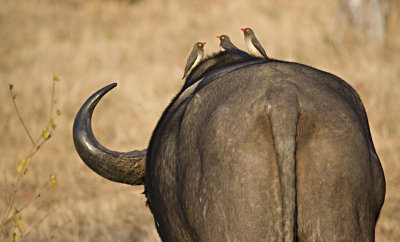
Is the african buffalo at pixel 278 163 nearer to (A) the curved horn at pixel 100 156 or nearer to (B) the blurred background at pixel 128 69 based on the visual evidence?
(A) the curved horn at pixel 100 156

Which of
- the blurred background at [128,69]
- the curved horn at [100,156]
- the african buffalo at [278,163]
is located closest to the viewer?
the african buffalo at [278,163]

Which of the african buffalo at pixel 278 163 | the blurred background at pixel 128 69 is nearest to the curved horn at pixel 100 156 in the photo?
the african buffalo at pixel 278 163

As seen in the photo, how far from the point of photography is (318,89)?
7.52 ft

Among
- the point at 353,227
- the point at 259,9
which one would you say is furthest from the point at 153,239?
the point at 259,9

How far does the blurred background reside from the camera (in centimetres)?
651

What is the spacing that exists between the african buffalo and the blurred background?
236 cm

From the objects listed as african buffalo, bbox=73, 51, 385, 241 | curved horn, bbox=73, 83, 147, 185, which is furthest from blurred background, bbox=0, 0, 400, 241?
african buffalo, bbox=73, 51, 385, 241

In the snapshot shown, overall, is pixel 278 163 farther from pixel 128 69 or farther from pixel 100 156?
pixel 128 69

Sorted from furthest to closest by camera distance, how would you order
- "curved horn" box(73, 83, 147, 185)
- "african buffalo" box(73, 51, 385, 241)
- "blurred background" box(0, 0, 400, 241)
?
"blurred background" box(0, 0, 400, 241)
"curved horn" box(73, 83, 147, 185)
"african buffalo" box(73, 51, 385, 241)

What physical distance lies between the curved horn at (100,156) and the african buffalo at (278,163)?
982 millimetres

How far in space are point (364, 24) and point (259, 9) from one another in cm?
436

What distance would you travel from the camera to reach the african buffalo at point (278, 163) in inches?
82.8

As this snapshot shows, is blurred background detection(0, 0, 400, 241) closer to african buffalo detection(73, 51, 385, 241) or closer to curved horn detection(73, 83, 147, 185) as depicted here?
curved horn detection(73, 83, 147, 185)

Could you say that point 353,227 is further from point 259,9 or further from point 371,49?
point 259,9
